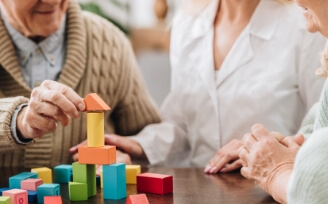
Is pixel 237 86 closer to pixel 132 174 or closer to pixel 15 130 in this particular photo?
pixel 132 174

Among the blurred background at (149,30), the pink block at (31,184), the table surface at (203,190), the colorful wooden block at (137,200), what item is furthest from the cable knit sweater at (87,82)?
the blurred background at (149,30)

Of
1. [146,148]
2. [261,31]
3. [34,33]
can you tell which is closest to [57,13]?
[34,33]

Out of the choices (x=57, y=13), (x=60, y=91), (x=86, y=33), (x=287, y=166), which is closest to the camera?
(x=287, y=166)

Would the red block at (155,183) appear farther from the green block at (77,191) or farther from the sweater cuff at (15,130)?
the sweater cuff at (15,130)

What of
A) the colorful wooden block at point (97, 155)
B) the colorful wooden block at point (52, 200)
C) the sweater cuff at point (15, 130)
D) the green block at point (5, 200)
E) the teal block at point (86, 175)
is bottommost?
the colorful wooden block at point (52, 200)

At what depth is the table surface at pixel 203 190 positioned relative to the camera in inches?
46.2

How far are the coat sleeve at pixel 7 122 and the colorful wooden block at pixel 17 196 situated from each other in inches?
10.5

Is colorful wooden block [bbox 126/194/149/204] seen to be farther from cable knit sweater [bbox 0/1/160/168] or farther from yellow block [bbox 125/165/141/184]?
cable knit sweater [bbox 0/1/160/168]

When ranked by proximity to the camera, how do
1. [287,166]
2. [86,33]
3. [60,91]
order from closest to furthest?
[287,166]
[60,91]
[86,33]

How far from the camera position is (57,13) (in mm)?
1655

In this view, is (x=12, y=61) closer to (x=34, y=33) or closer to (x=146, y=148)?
(x=34, y=33)

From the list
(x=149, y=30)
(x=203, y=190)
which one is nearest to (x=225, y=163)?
(x=203, y=190)

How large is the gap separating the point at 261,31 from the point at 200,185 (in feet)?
2.07

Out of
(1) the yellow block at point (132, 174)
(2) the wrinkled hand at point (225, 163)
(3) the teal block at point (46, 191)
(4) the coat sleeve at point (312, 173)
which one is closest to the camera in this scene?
(4) the coat sleeve at point (312, 173)
